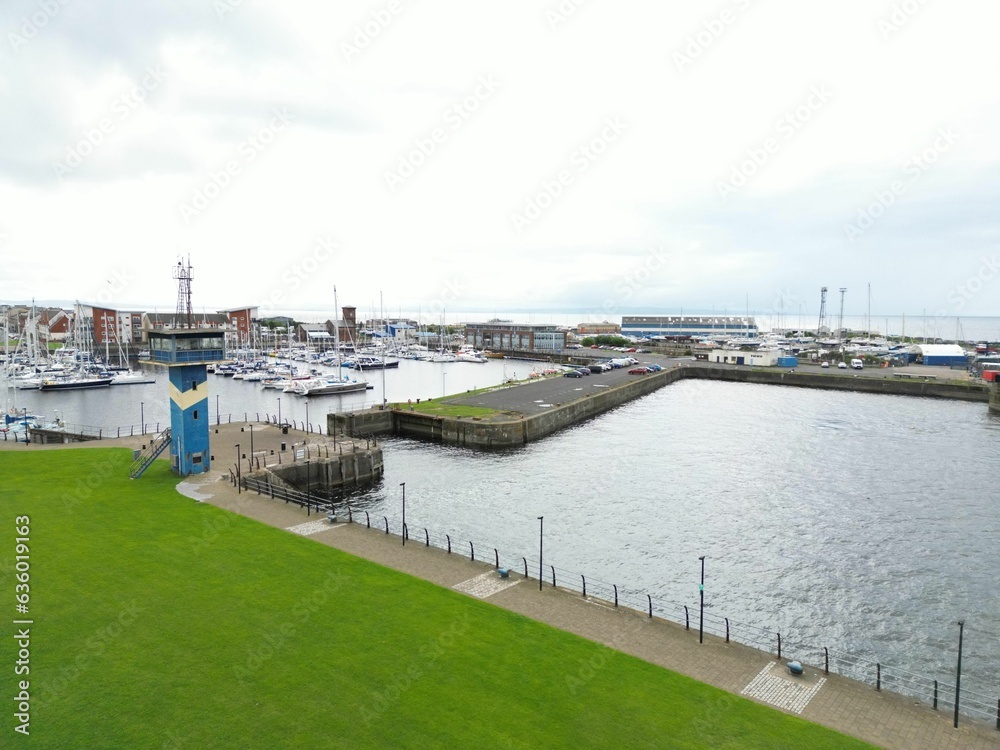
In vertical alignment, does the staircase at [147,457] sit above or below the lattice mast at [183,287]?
below

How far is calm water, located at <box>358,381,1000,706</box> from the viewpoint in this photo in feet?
75.2

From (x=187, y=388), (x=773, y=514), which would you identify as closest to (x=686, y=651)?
(x=773, y=514)

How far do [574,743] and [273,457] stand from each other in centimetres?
2936

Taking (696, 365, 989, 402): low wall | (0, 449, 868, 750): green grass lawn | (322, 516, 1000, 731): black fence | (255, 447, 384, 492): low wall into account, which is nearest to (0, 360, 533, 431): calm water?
(255, 447, 384, 492): low wall

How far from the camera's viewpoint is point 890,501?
3628 cm

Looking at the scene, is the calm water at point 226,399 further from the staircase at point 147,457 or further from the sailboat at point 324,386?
the staircase at point 147,457

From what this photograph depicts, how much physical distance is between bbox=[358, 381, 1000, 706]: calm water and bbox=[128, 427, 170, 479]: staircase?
1210cm

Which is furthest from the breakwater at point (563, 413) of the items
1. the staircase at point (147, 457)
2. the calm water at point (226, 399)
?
the staircase at point (147, 457)

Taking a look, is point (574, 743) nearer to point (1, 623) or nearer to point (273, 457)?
point (1, 623)

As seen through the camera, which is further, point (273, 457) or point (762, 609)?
point (273, 457)

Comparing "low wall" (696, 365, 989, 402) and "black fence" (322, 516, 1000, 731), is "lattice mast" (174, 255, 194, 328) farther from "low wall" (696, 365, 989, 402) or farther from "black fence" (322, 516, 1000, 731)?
"low wall" (696, 365, 989, 402)

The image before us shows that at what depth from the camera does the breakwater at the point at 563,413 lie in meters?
52.8

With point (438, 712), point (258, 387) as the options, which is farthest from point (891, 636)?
point (258, 387)

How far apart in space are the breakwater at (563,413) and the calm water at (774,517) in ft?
8.21
